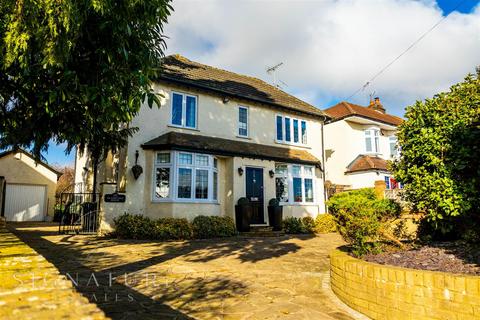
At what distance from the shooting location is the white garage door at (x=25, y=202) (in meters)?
21.5

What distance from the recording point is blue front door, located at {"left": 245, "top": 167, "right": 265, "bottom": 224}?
1560cm

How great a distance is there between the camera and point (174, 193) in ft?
43.9

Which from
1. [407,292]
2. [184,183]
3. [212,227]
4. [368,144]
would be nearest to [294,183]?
[212,227]

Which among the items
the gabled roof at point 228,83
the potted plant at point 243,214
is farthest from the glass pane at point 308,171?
the potted plant at point 243,214

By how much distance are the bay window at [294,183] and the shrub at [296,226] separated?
129 cm

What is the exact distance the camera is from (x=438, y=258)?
5207mm

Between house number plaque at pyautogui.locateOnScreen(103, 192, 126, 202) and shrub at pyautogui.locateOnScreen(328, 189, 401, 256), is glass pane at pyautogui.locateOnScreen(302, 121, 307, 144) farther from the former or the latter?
shrub at pyautogui.locateOnScreen(328, 189, 401, 256)

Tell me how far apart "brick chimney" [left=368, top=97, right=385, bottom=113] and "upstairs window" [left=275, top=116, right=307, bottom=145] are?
600 inches

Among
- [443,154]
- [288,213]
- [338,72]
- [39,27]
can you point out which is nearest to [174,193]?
[288,213]

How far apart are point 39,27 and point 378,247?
678 cm

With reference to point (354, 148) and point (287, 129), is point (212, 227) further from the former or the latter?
point (354, 148)

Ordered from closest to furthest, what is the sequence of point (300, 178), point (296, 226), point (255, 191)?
point (296, 226) → point (255, 191) → point (300, 178)

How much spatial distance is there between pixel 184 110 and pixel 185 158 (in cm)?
243

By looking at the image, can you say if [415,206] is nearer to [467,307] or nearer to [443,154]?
[443,154]
